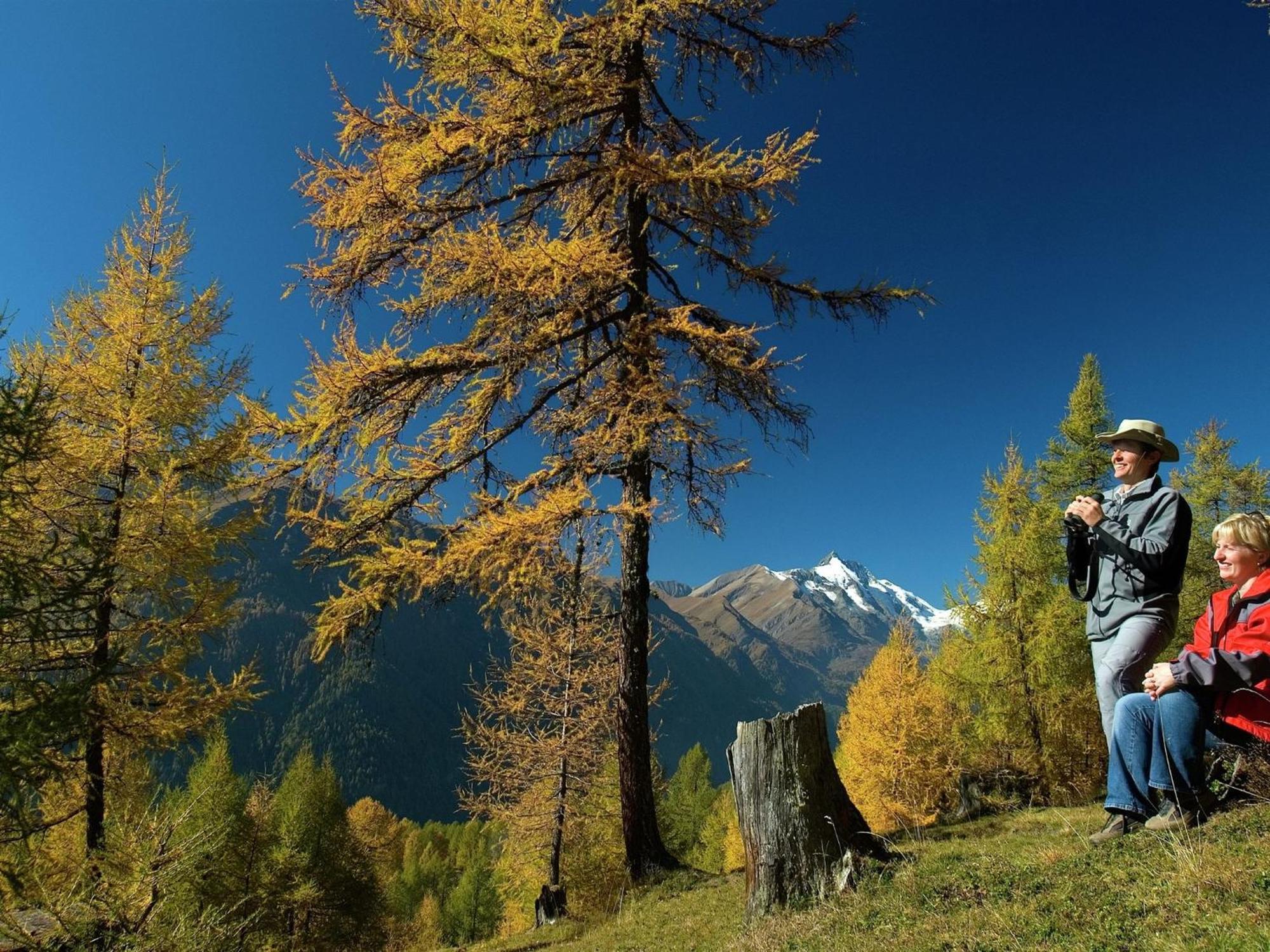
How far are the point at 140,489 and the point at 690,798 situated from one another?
5259 centimetres

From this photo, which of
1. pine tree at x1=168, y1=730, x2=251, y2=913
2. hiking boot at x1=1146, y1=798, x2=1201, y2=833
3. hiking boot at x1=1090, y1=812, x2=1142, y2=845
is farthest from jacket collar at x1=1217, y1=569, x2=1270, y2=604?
pine tree at x1=168, y1=730, x2=251, y2=913

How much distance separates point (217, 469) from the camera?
10477mm

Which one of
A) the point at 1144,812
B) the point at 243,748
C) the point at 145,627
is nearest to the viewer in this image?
the point at 1144,812

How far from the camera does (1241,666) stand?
123 inches

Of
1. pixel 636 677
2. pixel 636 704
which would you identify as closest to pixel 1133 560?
pixel 636 677

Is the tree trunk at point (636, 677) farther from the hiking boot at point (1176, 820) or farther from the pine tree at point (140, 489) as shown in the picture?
the pine tree at point (140, 489)

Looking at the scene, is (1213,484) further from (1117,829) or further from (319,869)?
(319,869)

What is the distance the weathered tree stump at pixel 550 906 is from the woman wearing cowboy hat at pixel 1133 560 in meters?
8.61

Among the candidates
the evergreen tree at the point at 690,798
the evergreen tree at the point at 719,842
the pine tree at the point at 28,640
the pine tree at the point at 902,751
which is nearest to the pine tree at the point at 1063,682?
the pine tree at the point at 902,751

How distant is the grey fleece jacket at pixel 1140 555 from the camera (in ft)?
12.0

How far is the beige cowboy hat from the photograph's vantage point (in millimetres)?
3930

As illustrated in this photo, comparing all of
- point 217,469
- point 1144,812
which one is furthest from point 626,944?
point 217,469

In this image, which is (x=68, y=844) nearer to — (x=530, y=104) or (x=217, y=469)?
(x=217, y=469)

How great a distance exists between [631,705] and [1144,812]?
5095 millimetres
